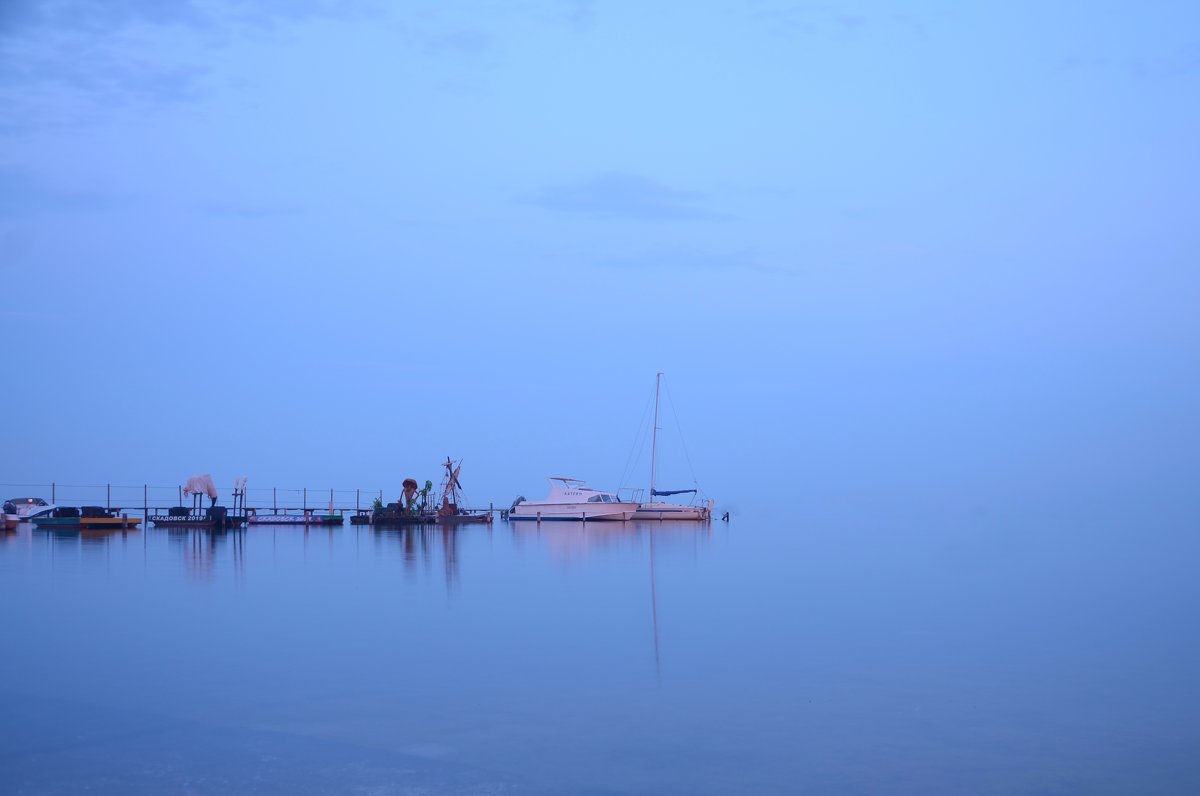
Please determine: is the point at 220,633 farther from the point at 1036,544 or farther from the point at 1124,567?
the point at 1036,544

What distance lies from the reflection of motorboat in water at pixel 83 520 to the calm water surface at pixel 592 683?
30.3 m

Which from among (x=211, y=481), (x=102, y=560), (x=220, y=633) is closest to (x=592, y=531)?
(x=211, y=481)

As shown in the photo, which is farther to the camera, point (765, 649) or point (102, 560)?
point (102, 560)

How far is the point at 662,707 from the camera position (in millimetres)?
15648

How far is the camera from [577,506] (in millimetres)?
77500

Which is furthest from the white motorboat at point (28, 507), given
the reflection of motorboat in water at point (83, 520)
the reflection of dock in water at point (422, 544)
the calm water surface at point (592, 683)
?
the calm water surface at point (592, 683)

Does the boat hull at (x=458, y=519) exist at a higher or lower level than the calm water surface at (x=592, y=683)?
lower

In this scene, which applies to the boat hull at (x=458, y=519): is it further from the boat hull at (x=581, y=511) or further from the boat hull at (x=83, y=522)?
the boat hull at (x=83, y=522)

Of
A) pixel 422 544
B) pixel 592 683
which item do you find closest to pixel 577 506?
pixel 422 544

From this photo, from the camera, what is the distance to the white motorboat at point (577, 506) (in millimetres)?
77188

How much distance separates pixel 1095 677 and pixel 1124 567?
2777 cm

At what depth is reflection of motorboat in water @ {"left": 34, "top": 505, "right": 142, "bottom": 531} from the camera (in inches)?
2571

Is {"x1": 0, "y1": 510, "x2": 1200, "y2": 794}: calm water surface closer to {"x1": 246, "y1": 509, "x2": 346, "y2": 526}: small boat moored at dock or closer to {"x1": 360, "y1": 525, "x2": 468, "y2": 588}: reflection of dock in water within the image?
{"x1": 360, "y1": 525, "x2": 468, "y2": 588}: reflection of dock in water

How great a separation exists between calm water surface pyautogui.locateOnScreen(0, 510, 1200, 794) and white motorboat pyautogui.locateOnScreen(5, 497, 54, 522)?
3856 cm
